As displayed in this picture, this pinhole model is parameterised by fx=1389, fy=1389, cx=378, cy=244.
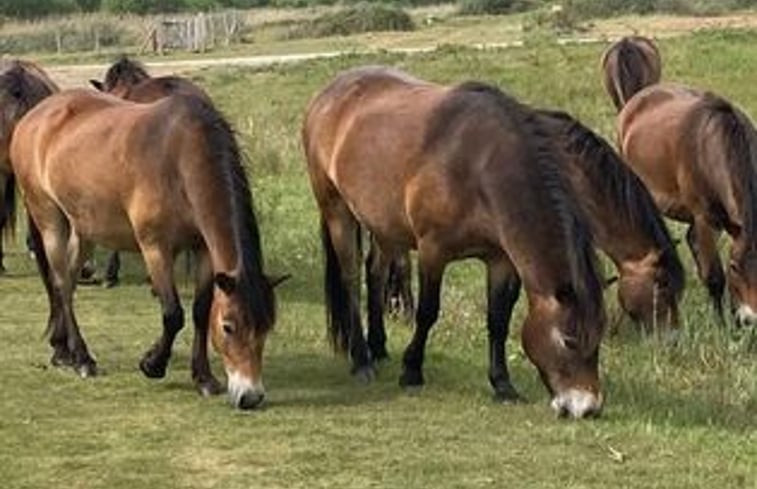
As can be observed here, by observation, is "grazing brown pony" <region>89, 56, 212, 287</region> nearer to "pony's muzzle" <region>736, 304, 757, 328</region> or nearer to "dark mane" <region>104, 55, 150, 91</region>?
"dark mane" <region>104, 55, 150, 91</region>

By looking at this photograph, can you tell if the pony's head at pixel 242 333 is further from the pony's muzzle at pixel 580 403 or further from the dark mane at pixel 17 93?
the dark mane at pixel 17 93

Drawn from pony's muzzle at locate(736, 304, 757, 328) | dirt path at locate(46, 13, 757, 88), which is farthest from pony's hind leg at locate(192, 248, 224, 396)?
dirt path at locate(46, 13, 757, 88)

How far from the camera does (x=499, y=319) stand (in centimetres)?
826

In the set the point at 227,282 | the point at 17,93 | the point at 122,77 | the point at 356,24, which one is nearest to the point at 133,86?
the point at 122,77

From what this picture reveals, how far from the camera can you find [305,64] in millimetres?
32594

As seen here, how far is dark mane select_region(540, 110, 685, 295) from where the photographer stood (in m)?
8.52

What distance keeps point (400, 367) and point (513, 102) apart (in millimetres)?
2148

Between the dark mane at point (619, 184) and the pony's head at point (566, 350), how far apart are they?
131 cm

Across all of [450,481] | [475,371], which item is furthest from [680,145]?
[450,481]

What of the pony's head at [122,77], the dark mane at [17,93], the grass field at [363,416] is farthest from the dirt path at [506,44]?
the grass field at [363,416]

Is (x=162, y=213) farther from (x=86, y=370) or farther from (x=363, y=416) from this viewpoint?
(x=363, y=416)

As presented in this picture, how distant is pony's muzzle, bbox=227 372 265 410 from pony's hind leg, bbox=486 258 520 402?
140 cm

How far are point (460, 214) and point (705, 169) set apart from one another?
3.38 m

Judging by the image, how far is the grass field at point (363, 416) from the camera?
6754 millimetres
